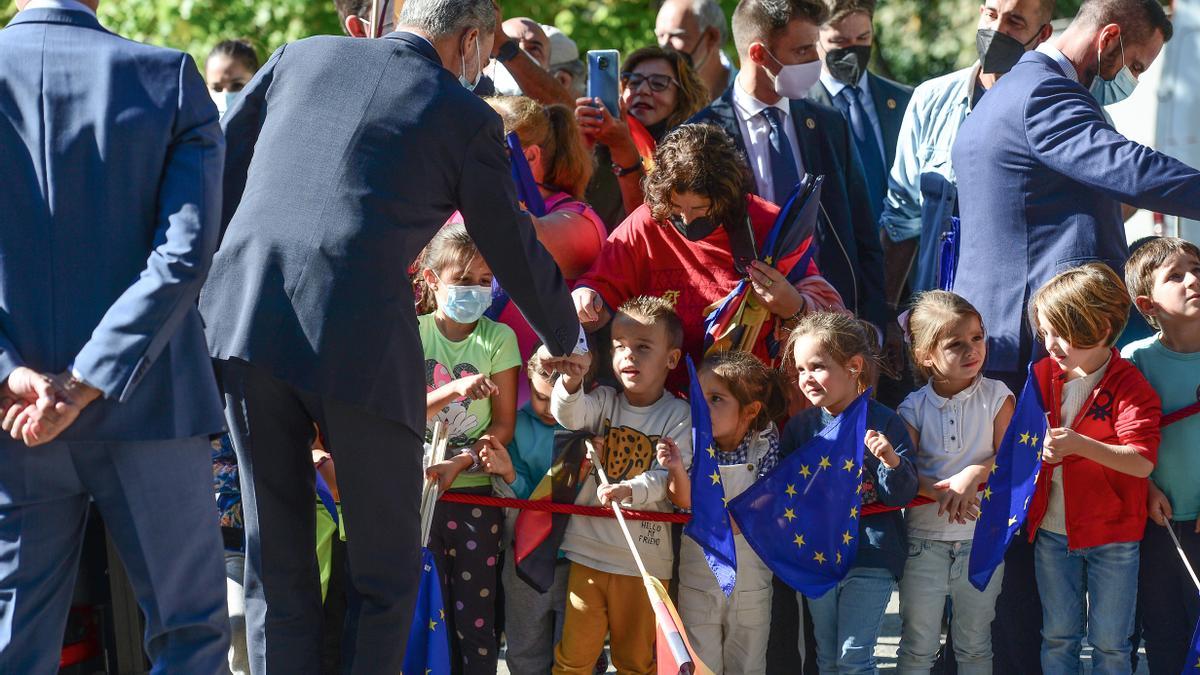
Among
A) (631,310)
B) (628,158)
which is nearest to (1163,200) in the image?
(631,310)

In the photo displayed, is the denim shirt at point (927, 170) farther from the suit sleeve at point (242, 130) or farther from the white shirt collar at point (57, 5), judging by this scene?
the white shirt collar at point (57, 5)

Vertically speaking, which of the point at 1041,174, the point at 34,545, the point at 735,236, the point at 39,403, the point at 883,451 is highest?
the point at 1041,174

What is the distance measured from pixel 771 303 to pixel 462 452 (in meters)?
1.00

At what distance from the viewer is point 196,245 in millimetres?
3180

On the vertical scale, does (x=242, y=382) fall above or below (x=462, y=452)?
above

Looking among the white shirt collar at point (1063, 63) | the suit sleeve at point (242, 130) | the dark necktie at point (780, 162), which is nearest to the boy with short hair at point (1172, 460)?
the white shirt collar at point (1063, 63)

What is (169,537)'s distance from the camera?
10.7 feet

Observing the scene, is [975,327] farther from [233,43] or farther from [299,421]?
[233,43]

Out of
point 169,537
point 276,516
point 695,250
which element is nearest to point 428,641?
point 276,516

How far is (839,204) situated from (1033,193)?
33.4 inches

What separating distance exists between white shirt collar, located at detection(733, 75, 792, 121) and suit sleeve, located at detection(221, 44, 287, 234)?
6.56 ft

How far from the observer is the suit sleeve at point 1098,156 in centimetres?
421

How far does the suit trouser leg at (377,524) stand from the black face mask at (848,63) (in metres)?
3.28

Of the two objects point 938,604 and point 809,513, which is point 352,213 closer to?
point 809,513
